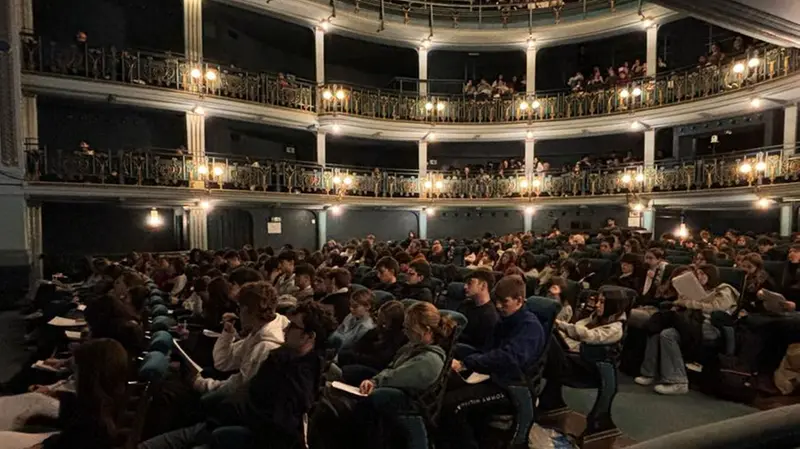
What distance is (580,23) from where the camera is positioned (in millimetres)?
20438

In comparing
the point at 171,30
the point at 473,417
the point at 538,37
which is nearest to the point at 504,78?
the point at 538,37

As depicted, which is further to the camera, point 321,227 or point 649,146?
point 321,227

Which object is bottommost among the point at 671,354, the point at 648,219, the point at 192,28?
the point at 671,354

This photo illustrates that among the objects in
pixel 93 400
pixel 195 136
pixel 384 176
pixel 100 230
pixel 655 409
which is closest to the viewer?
pixel 93 400

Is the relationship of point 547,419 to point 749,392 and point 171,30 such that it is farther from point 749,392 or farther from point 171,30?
point 171,30

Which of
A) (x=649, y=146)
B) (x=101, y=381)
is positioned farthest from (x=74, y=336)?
(x=649, y=146)

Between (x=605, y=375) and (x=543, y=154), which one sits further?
(x=543, y=154)

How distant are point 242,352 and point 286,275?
3958 millimetres

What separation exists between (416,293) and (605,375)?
2.38 metres

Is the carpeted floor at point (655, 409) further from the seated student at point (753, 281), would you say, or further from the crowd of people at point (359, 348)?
the seated student at point (753, 281)

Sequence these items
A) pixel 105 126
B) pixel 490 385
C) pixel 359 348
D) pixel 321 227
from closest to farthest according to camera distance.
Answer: pixel 490 385 → pixel 359 348 → pixel 105 126 → pixel 321 227

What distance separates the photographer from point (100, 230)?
16.2 meters

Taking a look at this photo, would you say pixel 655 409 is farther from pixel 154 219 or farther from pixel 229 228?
pixel 229 228

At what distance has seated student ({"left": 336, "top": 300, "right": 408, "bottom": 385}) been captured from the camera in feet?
14.0
